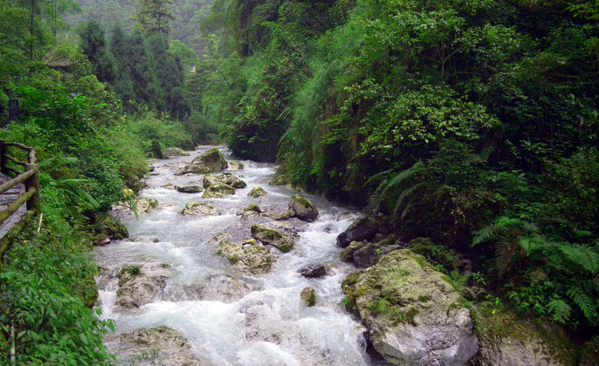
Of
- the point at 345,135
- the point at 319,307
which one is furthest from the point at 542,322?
the point at 345,135

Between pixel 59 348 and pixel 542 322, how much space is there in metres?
6.29

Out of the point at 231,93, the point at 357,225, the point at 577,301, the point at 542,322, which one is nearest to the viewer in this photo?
the point at 577,301

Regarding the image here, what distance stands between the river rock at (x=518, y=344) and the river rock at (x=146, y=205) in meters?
10.7

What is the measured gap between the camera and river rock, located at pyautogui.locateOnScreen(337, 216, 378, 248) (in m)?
9.43

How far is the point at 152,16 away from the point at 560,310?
192 feet

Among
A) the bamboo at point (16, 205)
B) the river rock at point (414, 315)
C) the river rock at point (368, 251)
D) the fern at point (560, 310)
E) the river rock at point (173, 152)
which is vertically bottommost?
the river rock at point (173, 152)

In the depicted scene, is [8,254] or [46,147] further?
[46,147]

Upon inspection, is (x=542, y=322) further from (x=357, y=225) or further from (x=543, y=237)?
(x=357, y=225)

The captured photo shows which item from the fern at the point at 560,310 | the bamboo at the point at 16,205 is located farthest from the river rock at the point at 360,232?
the bamboo at the point at 16,205

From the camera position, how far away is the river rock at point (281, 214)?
11.8 metres

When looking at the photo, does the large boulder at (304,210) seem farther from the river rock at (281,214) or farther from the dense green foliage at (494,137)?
the dense green foliage at (494,137)

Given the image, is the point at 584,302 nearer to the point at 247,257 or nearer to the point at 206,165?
the point at 247,257

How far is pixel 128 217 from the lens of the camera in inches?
459

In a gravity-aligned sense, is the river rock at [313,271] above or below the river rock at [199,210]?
above
